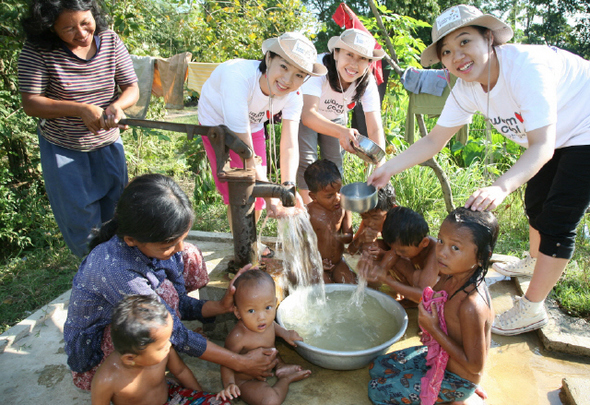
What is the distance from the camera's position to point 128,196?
5.54ft

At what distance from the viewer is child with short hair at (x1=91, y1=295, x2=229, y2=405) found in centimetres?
157

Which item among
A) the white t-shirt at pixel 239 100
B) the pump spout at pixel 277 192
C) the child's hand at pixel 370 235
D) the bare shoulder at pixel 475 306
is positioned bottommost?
the child's hand at pixel 370 235

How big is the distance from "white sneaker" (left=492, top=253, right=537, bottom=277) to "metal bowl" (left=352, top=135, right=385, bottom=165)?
1.15 metres

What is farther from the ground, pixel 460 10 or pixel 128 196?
pixel 460 10

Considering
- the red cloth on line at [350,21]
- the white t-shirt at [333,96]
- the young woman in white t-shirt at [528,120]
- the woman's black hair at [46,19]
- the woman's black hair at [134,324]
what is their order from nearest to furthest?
the woman's black hair at [134,324] → the young woman in white t-shirt at [528,120] → the woman's black hair at [46,19] → the white t-shirt at [333,96] → the red cloth on line at [350,21]

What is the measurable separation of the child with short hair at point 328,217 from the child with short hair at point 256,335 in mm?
792

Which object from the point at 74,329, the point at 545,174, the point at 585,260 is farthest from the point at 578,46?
the point at 74,329

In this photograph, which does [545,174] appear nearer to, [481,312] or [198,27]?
[481,312]

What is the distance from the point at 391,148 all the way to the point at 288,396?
3310mm

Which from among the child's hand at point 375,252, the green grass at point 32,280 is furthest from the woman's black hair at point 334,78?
the green grass at point 32,280

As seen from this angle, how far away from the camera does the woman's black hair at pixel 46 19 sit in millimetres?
2150

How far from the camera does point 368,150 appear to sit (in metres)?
2.75

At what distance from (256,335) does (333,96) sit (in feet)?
6.08

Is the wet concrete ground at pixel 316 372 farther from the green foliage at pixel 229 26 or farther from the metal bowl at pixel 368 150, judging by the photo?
the green foliage at pixel 229 26
